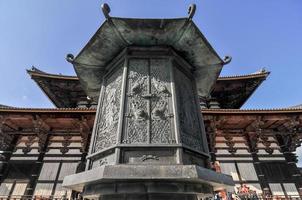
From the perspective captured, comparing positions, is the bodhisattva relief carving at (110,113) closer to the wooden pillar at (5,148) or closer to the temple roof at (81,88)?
the wooden pillar at (5,148)

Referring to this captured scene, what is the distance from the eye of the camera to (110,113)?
3.04 meters

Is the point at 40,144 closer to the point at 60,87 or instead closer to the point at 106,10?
the point at 60,87

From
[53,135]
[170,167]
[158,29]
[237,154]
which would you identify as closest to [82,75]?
[158,29]

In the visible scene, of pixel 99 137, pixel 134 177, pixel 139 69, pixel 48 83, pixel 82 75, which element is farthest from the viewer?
pixel 48 83

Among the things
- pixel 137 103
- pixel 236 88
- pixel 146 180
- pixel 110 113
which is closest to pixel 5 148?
pixel 110 113

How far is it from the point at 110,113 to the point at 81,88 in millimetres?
9853

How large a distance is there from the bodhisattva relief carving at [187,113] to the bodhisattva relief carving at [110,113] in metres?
0.96

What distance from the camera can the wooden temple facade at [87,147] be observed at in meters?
8.51

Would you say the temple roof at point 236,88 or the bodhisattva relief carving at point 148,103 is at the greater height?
the temple roof at point 236,88

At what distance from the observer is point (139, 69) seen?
3234 mm

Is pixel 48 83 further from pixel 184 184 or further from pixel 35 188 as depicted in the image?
pixel 184 184

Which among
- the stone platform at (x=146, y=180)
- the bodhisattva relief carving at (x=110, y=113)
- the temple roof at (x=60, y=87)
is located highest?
the temple roof at (x=60, y=87)

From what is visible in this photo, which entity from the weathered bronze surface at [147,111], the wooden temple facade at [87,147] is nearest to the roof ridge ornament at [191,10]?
the weathered bronze surface at [147,111]

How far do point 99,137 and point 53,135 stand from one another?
8.54 meters
